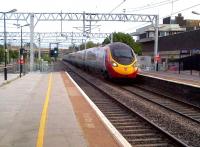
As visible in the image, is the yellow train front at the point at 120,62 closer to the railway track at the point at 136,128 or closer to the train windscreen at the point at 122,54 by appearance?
the train windscreen at the point at 122,54

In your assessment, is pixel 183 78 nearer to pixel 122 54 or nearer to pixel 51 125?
pixel 122 54

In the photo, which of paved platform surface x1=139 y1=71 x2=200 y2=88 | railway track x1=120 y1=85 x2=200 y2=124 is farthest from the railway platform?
paved platform surface x1=139 y1=71 x2=200 y2=88

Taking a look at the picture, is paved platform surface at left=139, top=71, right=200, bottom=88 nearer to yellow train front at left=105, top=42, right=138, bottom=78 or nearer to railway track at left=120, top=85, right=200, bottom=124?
yellow train front at left=105, top=42, right=138, bottom=78

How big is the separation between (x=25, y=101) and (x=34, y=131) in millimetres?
7889

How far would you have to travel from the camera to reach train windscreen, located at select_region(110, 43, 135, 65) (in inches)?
1244

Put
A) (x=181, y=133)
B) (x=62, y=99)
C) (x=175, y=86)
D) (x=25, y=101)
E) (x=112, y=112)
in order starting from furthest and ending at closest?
(x=175, y=86), (x=62, y=99), (x=25, y=101), (x=112, y=112), (x=181, y=133)

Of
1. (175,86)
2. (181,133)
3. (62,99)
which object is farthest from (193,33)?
(181,133)

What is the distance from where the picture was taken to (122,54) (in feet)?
104

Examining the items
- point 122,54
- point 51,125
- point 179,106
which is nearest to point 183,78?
point 122,54

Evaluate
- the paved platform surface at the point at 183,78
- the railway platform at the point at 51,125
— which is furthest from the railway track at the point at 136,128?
the paved platform surface at the point at 183,78

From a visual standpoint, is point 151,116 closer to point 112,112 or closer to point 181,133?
point 112,112

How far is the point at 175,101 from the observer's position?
21.7 metres

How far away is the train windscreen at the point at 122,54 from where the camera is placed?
31.6 meters

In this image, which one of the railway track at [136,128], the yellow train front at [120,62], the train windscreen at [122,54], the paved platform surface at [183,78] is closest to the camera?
the railway track at [136,128]
